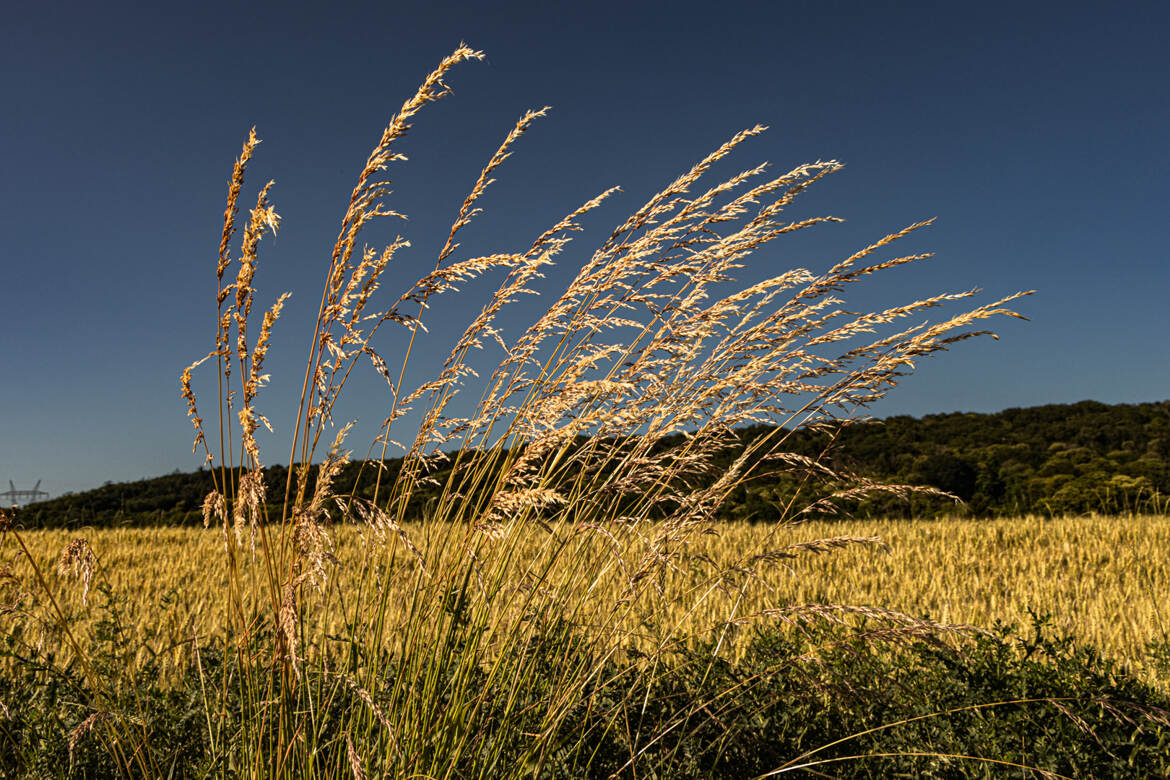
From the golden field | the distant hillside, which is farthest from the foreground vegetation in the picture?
the distant hillside

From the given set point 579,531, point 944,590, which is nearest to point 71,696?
point 579,531

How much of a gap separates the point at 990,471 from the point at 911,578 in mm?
7794

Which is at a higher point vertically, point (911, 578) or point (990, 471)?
point (990, 471)

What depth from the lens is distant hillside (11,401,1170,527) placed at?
471 inches

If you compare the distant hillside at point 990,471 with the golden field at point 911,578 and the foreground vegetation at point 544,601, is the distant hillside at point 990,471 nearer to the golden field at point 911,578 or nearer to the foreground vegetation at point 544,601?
the golden field at point 911,578

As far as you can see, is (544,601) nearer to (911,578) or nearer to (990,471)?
(911,578)

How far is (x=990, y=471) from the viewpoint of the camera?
43.2 feet

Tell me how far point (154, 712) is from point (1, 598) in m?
4.81

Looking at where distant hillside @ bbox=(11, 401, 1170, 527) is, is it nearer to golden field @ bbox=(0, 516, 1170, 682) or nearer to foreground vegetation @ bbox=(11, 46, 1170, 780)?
golden field @ bbox=(0, 516, 1170, 682)

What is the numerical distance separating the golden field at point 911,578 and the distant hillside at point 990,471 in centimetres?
200

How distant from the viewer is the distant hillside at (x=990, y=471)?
11969mm

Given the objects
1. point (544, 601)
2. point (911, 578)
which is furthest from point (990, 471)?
point (544, 601)

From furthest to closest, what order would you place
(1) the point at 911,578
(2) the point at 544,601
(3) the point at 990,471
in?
(3) the point at 990,471
(1) the point at 911,578
(2) the point at 544,601

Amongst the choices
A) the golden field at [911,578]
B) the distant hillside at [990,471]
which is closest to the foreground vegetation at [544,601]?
the golden field at [911,578]
